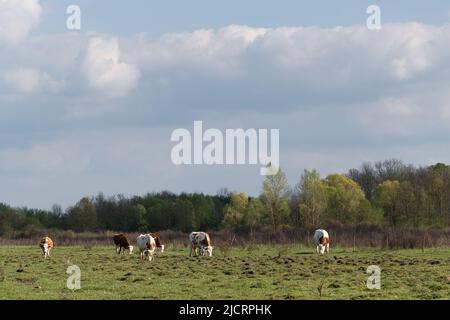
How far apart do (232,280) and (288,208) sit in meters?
54.9

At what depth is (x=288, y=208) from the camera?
76.4 metres

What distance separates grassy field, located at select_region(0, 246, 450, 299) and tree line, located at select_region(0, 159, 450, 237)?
27.8m

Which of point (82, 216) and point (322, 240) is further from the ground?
point (82, 216)

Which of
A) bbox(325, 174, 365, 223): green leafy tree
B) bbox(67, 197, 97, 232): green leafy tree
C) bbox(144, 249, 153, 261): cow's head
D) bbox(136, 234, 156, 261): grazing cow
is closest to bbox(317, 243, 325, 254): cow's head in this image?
bbox(136, 234, 156, 261): grazing cow

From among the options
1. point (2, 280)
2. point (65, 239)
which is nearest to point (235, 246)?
point (65, 239)

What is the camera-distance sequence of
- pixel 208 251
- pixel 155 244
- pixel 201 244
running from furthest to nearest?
pixel 155 244
pixel 201 244
pixel 208 251

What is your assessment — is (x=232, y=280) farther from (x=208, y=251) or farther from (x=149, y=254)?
(x=208, y=251)

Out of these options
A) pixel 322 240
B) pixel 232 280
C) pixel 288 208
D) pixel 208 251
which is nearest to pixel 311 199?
pixel 288 208

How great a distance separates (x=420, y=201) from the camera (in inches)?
3051

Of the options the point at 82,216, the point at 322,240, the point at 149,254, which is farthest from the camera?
the point at 82,216

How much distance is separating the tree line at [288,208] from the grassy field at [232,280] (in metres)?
27.8

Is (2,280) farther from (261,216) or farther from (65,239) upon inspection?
(261,216)

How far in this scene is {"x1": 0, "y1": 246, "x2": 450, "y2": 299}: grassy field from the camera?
719 inches
